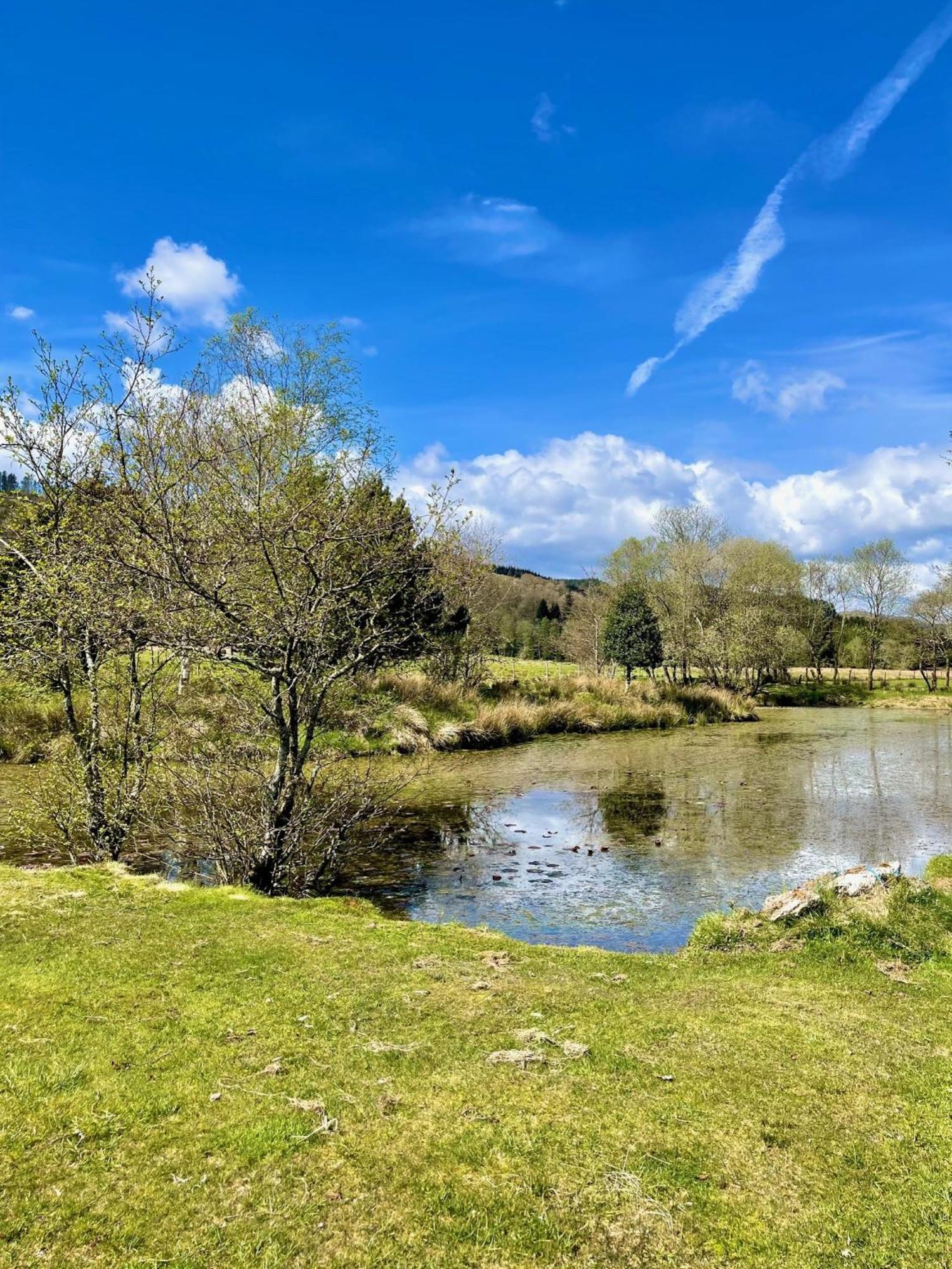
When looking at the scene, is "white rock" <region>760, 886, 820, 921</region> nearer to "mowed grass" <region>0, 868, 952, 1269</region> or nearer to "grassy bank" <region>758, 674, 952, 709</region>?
"mowed grass" <region>0, 868, 952, 1269</region>

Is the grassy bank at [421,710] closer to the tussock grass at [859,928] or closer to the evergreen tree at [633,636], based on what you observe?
the evergreen tree at [633,636]

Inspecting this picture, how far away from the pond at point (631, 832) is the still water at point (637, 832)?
48mm

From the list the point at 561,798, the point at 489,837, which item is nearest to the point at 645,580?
the point at 561,798

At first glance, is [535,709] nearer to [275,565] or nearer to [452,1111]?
[275,565]

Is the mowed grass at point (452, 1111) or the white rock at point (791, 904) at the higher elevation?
the mowed grass at point (452, 1111)

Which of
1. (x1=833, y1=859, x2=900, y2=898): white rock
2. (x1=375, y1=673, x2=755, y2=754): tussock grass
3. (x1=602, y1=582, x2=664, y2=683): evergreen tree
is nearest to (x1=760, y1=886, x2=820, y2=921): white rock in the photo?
(x1=833, y1=859, x2=900, y2=898): white rock

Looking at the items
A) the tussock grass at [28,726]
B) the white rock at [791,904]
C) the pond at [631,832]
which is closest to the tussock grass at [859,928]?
the white rock at [791,904]

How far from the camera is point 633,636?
144 feet

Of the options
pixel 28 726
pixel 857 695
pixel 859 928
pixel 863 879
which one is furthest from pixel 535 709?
pixel 857 695

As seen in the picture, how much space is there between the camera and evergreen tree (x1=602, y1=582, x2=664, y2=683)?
43688 millimetres

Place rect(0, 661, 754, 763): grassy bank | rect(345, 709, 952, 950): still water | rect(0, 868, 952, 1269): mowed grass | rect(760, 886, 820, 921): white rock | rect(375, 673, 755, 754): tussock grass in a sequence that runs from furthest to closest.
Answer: rect(375, 673, 755, 754): tussock grass < rect(0, 661, 754, 763): grassy bank < rect(345, 709, 952, 950): still water < rect(760, 886, 820, 921): white rock < rect(0, 868, 952, 1269): mowed grass

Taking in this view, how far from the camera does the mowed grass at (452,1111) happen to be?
3.16 meters

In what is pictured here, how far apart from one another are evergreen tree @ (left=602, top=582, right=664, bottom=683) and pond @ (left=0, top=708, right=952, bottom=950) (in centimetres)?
1547

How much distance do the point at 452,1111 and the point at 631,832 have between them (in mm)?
11923
